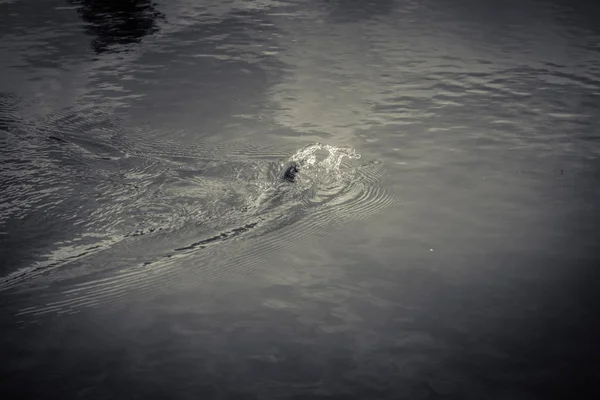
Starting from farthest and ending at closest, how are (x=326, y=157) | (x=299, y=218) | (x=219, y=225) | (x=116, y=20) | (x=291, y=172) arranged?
(x=116, y=20), (x=326, y=157), (x=291, y=172), (x=299, y=218), (x=219, y=225)

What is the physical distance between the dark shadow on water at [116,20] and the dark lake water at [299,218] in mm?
185

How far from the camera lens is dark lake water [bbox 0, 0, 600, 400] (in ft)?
10.9

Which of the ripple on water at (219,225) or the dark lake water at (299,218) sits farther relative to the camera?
the ripple on water at (219,225)

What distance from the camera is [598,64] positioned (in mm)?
7062

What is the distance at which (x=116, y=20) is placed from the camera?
8508 millimetres

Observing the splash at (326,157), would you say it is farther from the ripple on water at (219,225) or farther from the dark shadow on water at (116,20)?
the dark shadow on water at (116,20)

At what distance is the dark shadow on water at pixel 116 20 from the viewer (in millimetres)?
7758

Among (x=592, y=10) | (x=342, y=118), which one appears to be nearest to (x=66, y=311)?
(x=342, y=118)

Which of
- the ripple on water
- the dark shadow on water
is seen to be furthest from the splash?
the dark shadow on water

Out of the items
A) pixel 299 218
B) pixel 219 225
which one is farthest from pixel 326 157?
pixel 219 225

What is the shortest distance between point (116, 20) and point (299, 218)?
5129 millimetres

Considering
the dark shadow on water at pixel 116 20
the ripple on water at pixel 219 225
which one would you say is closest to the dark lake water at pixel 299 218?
the ripple on water at pixel 219 225

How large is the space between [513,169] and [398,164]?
32.2 inches

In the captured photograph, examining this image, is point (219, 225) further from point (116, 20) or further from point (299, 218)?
point (116, 20)
